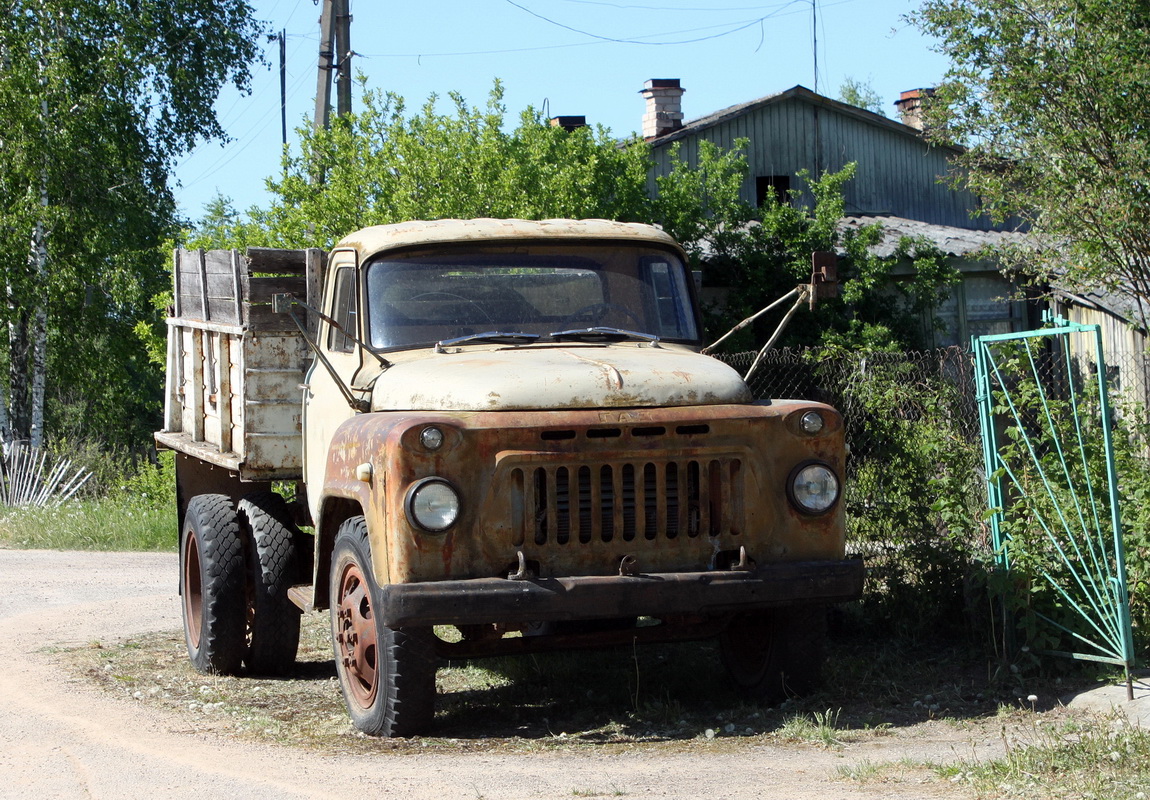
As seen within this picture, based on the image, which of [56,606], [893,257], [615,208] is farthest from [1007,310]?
[56,606]

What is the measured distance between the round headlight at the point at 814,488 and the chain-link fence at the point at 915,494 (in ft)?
5.59

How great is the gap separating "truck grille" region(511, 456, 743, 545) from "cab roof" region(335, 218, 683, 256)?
5.22 feet

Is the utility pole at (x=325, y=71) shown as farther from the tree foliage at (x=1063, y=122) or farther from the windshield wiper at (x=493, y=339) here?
the windshield wiper at (x=493, y=339)

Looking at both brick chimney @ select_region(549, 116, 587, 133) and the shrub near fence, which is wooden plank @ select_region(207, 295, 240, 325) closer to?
the shrub near fence

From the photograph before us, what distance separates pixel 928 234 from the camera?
22656mm

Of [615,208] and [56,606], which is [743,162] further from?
[56,606]

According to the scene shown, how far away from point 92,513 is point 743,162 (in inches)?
400

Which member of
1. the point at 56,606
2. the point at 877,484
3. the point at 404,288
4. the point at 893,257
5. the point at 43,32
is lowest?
the point at 56,606

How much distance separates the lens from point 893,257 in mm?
19719

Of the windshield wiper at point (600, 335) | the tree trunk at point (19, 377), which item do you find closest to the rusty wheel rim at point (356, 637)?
the windshield wiper at point (600, 335)

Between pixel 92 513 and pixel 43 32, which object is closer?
pixel 92 513

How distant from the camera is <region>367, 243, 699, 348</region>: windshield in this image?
6.36m

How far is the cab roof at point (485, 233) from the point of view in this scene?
6.48 meters

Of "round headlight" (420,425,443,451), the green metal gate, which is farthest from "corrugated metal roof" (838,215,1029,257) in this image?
"round headlight" (420,425,443,451)
